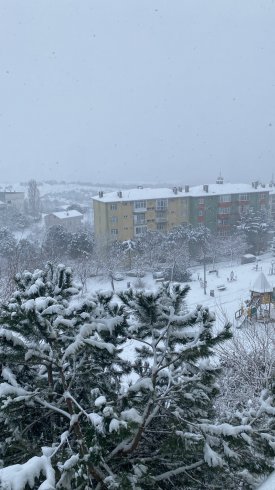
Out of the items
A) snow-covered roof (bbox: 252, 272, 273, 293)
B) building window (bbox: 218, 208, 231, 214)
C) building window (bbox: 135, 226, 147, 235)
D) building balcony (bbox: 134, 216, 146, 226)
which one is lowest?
snow-covered roof (bbox: 252, 272, 273, 293)

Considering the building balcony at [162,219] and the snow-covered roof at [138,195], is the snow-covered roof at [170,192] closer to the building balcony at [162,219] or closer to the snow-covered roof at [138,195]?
the snow-covered roof at [138,195]

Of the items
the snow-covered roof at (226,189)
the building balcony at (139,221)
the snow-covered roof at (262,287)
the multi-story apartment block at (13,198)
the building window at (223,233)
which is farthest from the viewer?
the multi-story apartment block at (13,198)

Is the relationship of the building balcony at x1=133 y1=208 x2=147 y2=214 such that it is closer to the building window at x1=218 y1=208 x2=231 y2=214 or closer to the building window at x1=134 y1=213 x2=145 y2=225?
the building window at x1=134 y1=213 x2=145 y2=225

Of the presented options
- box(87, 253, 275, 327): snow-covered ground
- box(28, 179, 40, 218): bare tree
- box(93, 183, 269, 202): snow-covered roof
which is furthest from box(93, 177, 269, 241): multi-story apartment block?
box(28, 179, 40, 218): bare tree

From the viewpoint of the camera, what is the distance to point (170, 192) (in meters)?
41.8

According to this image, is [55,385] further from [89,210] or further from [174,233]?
[89,210]

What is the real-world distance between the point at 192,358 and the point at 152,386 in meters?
0.49

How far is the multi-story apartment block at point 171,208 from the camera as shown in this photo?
38.8 metres

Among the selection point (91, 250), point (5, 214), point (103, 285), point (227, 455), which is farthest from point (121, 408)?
point (5, 214)

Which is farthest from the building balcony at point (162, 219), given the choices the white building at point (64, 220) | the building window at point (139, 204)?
the white building at point (64, 220)

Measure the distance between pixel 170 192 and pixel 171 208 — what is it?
190cm

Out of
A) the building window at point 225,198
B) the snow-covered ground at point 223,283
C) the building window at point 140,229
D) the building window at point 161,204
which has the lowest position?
the snow-covered ground at point 223,283

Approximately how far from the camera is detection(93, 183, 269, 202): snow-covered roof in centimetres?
3944

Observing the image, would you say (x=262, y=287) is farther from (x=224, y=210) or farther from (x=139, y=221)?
(x=224, y=210)
